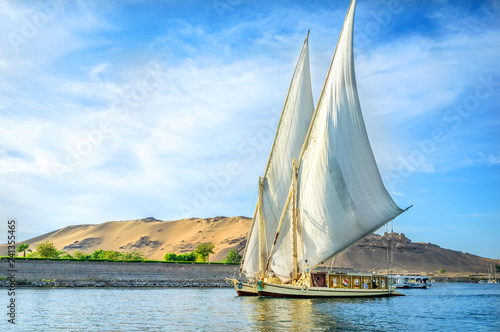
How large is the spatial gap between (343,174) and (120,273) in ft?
140

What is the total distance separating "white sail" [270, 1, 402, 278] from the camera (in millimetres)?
35344

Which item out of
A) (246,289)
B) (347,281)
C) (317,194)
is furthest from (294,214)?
(246,289)

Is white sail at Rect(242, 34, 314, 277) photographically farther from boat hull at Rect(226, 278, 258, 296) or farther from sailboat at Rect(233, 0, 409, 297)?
boat hull at Rect(226, 278, 258, 296)

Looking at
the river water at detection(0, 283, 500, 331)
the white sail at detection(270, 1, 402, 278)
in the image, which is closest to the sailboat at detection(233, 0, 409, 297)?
the white sail at detection(270, 1, 402, 278)

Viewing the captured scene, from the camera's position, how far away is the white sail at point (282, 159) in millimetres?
42875

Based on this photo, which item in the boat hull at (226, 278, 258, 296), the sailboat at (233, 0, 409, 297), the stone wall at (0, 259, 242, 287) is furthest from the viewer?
the stone wall at (0, 259, 242, 287)

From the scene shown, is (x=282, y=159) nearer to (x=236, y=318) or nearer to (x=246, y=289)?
(x=246, y=289)

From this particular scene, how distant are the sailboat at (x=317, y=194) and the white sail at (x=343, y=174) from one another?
0.23 feet

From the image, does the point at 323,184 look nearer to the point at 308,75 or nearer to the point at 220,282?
the point at 308,75

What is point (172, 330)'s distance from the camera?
2286cm

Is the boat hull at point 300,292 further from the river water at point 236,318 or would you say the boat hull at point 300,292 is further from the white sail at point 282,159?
the white sail at point 282,159

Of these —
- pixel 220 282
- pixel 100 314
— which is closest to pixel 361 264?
pixel 220 282

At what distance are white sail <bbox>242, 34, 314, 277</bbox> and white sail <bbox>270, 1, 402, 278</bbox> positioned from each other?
18.2ft

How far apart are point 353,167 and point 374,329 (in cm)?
1382
